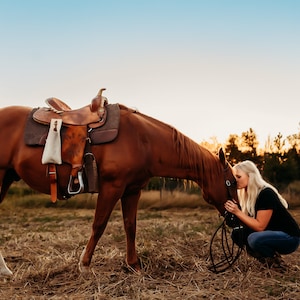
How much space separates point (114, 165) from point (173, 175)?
0.75 metres

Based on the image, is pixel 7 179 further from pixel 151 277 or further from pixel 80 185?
pixel 151 277

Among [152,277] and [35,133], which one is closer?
[152,277]

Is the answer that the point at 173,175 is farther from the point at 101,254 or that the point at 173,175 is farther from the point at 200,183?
the point at 101,254

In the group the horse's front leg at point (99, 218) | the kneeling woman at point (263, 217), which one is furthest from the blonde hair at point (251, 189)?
the horse's front leg at point (99, 218)

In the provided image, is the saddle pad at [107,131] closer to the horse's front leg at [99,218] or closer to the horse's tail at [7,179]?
the horse's front leg at [99,218]

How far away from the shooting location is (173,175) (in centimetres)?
498

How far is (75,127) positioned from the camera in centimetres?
475

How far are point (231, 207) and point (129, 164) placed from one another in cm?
120

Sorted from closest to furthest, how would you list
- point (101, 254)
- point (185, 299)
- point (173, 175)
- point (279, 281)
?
point (185, 299)
point (279, 281)
point (173, 175)
point (101, 254)

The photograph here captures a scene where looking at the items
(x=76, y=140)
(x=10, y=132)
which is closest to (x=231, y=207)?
(x=76, y=140)

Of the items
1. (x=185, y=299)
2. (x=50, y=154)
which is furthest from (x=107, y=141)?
(x=185, y=299)

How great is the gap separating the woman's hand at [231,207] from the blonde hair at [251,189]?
0.12m

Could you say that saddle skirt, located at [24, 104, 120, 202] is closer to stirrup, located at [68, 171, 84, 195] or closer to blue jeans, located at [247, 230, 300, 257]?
stirrup, located at [68, 171, 84, 195]

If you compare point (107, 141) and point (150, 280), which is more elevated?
point (107, 141)
